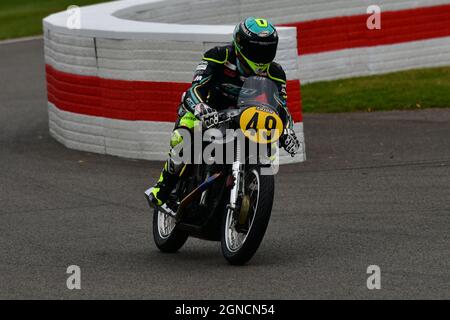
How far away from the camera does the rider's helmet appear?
8578 millimetres

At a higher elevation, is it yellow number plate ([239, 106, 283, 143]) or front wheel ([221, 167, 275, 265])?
yellow number plate ([239, 106, 283, 143])

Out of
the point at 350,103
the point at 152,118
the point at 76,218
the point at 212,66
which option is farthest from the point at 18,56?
the point at 212,66

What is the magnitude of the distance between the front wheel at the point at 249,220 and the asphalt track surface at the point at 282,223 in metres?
0.13

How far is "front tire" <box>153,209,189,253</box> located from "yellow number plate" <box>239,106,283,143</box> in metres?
1.35

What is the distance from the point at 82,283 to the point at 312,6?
36.5ft

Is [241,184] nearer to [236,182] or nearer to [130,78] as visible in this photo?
[236,182]

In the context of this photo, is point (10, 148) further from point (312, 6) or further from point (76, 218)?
point (312, 6)

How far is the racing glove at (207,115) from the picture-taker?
844 centimetres

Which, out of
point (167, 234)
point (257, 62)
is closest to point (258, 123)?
point (257, 62)

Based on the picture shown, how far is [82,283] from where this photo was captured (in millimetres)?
8031

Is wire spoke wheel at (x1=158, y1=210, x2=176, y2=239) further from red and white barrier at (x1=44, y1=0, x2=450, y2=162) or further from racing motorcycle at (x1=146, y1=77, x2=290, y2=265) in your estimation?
red and white barrier at (x1=44, y1=0, x2=450, y2=162)

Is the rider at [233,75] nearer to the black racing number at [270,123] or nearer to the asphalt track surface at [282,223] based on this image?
the black racing number at [270,123]

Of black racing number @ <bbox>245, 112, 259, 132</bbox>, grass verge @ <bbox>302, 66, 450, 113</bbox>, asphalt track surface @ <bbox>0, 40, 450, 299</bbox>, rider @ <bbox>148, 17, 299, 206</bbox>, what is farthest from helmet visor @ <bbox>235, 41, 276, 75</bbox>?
grass verge @ <bbox>302, 66, 450, 113</bbox>

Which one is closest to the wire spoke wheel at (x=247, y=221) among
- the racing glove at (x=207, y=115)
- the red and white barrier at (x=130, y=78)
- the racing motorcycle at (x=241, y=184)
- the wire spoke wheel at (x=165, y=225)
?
the racing motorcycle at (x=241, y=184)
